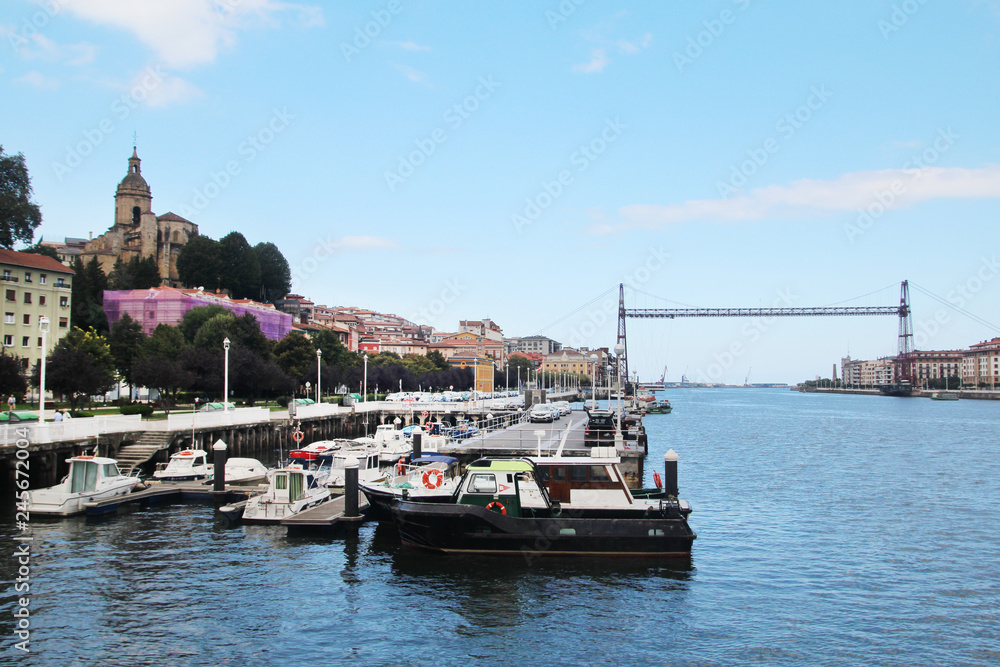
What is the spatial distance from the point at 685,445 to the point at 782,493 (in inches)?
989

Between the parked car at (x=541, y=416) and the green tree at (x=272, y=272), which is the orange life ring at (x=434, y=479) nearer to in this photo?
the parked car at (x=541, y=416)

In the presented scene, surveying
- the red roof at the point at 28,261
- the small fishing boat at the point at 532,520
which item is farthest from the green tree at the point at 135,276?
the small fishing boat at the point at 532,520

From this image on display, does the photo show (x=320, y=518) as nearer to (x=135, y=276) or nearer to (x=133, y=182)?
(x=135, y=276)

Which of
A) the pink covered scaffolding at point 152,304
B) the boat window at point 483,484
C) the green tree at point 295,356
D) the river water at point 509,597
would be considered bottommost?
the river water at point 509,597

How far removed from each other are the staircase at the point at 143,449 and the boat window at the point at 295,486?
35.6 ft

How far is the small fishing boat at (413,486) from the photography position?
70.2 feet

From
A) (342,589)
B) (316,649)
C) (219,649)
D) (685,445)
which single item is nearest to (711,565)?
(342,589)

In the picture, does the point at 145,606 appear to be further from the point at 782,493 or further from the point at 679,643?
the point at 782,493

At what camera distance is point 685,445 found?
189 feet

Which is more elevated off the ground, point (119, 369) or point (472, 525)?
point (119, 369)

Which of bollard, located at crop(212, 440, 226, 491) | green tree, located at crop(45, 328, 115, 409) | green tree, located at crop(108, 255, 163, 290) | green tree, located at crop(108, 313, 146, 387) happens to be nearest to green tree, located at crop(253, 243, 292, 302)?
green tree, located at crop(108, 255, 163, 290)

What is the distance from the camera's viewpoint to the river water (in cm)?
1405

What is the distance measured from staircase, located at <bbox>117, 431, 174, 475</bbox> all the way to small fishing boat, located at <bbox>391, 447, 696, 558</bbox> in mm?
17338

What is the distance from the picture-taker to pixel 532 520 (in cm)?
1964
